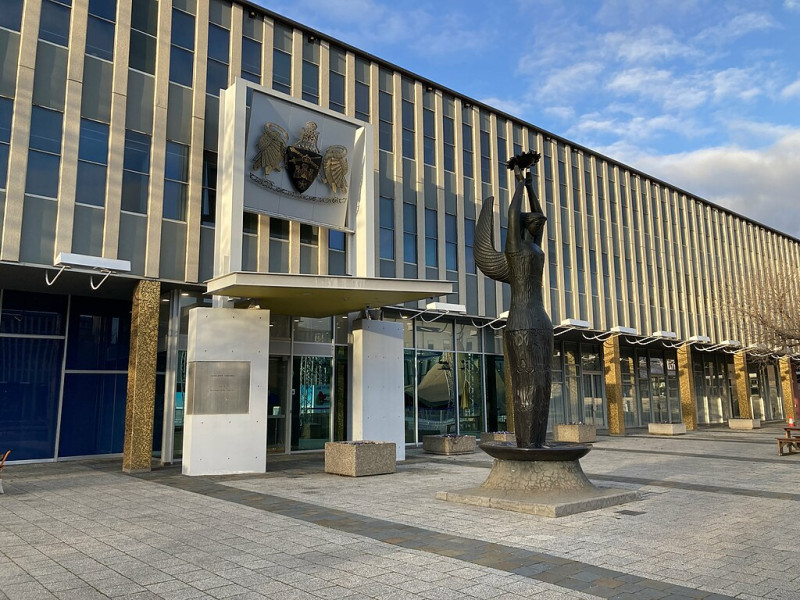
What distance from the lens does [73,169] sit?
14.8 metres

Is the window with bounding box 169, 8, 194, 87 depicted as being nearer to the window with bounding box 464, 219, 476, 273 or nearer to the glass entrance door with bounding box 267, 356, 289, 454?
the glass entrance door with bounding box 267, 356, 289, 454

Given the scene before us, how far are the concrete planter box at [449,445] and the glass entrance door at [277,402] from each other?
4556mm

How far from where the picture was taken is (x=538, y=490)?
9727 mm

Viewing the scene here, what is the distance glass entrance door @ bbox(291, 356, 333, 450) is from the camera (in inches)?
754

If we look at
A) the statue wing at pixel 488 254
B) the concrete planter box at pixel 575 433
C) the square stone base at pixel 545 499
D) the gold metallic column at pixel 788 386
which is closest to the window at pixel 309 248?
the statue wing at pixel 488 254

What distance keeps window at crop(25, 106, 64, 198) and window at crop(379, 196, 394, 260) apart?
1004cm

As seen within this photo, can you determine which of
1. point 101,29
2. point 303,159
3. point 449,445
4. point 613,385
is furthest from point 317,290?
point 613,385

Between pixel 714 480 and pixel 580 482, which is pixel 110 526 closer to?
pixel 580 482

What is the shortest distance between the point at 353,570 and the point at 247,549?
61.7 inches

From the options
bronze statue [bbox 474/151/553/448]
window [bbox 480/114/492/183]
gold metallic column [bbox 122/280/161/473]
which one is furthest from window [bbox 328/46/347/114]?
bronze statue [bbox 474/151/553/448]

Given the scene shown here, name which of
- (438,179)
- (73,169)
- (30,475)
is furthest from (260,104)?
(30,475)

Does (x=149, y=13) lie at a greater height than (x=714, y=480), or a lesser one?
greater

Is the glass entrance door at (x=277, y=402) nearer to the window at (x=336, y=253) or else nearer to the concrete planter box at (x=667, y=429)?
the window at (x=336, y=253)

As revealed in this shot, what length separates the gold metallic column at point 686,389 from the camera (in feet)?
106
